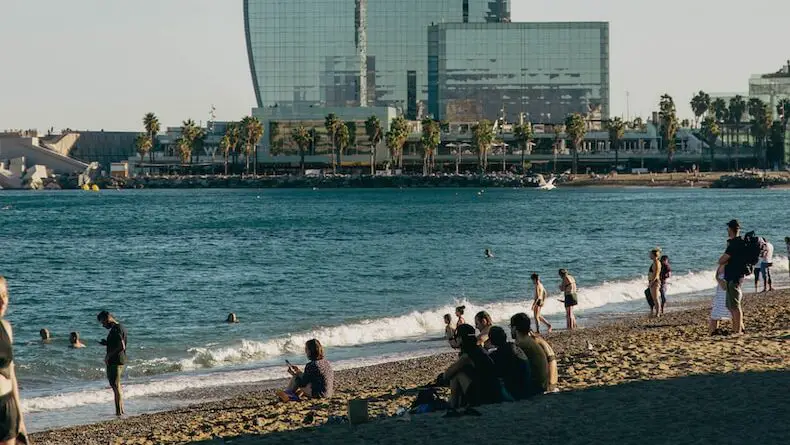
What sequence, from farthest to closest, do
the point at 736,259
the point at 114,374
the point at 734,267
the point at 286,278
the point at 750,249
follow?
the point at 286,278, the point at 734,267, the point at 736,259, the point at 750,249, the point at 114,374

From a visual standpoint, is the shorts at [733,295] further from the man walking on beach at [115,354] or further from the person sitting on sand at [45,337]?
the person sitting on sand at [45,337]

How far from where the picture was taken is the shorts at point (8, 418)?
37.2 feet

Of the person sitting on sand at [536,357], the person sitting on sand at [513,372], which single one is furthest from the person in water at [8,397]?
the person sitting on sand at [536,357]

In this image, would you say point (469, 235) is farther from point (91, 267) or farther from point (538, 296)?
point (538, 296)

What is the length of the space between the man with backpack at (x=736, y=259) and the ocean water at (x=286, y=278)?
8.08 m

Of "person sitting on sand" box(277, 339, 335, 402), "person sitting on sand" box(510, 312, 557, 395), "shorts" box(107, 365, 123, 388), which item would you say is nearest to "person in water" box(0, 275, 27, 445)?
"person sitting on sand" box(510, 312, 557, 395)

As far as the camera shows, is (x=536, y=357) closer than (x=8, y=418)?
No

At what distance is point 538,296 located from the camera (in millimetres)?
30656

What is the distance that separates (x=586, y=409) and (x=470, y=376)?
1.51 m

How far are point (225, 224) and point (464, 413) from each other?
9370 cm

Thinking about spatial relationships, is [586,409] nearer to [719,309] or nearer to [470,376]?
[470,376]

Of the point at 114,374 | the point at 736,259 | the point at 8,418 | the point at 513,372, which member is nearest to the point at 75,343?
the point at 114,374

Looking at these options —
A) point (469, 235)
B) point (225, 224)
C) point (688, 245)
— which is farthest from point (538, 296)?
point (225, 224)

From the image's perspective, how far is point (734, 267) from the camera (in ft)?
72.6
